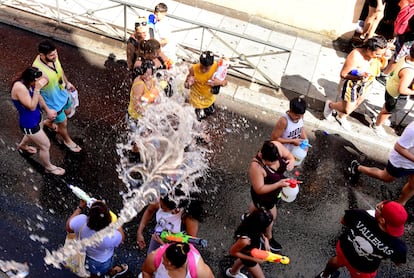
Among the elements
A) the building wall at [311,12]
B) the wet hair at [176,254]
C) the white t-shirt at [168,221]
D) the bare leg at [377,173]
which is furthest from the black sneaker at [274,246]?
the building wall at [311,12]

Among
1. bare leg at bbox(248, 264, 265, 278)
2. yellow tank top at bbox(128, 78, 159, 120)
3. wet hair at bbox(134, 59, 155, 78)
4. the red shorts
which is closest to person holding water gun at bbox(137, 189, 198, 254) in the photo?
bare leg at bbox(248, 264, 265, 278)

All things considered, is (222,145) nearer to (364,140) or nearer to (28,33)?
(364,140)

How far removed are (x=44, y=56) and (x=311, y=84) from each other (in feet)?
17.5

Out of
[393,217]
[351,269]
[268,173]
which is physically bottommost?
[351,269]

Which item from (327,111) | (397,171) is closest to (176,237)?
(397,171)

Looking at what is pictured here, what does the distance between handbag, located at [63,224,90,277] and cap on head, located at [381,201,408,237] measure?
3326mm

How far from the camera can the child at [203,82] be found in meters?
6.75

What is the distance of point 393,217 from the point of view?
489cm

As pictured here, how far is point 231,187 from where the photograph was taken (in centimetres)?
718

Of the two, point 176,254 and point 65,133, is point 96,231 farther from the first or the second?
point 65,133

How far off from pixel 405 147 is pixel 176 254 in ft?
12.4

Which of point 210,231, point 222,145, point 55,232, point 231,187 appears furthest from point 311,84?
point 55,232

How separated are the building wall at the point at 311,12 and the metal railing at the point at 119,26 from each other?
1.27 meters

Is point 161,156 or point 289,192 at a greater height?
point 289,192
